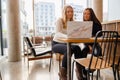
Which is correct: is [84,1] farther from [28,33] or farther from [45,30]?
[28,33]

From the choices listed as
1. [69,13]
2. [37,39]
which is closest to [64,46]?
[69,13]

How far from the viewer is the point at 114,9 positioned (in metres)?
5.19

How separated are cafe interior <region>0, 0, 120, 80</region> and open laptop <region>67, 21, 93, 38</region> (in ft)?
0.33

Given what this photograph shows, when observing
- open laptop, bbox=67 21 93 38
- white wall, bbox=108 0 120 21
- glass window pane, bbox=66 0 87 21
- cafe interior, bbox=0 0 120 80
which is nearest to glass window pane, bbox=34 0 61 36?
cafe interior, bbox=0 0 120 80

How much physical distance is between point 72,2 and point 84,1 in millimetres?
618

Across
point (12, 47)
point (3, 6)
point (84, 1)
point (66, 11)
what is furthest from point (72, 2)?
point (66, 11)

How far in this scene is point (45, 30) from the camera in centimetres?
697

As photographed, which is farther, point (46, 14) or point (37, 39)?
point (46, 14)

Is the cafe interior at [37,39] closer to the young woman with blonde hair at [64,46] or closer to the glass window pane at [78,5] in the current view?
the glass window pane at [78,5]

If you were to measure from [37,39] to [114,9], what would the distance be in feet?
9.82

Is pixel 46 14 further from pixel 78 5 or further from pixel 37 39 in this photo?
pixel 78 5

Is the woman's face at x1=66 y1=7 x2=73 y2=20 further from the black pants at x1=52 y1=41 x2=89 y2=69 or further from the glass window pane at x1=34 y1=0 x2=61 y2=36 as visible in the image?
the glass window pane at x1=34 y1=0 x2=61 y2=36

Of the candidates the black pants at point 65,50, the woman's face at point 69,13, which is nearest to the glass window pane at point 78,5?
the woman's face at point 69,13

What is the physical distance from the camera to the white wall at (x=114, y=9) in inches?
198
